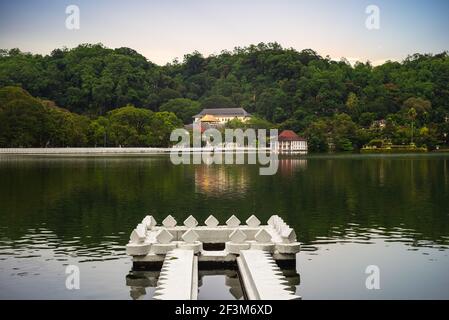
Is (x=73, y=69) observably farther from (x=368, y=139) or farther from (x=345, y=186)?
(x=345, y=186)

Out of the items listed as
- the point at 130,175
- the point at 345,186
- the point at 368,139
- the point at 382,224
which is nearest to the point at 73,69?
the point at 368,139

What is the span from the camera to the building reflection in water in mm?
12508

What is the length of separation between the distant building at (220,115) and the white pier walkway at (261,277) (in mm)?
110740

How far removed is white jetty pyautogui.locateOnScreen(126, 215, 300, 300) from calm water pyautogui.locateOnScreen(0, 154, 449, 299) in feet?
1.53

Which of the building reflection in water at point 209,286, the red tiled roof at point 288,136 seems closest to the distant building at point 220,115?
the red tiled roof at point 288,136

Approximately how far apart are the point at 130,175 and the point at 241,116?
284 ft

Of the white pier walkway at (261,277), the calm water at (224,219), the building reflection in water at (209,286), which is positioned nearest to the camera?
the white pier walkway at (261,277)

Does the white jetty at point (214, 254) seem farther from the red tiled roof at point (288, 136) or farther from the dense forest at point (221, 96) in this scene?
the red tiled roof at point (288, 136)

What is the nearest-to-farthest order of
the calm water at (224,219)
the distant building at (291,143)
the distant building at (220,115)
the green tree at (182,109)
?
1. the calm water at (224,219)
2. the distant building at (291,143)
3. the distant building at (220,115)
4. the green tree at (182,109)

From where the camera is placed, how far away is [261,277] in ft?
38.6

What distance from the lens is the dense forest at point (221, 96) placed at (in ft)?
297

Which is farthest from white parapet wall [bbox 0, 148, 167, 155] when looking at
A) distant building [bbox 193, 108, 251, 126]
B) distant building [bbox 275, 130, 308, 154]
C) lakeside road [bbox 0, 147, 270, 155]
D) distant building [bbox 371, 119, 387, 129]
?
distant building [bbox 371, 119, 387, 129]

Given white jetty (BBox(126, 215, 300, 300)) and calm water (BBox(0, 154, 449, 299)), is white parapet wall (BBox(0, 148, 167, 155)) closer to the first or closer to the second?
calm water (BBox(0, 154, 449, 299))

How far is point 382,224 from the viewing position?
20.6 m
